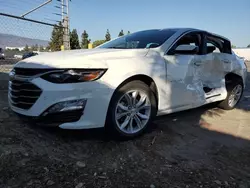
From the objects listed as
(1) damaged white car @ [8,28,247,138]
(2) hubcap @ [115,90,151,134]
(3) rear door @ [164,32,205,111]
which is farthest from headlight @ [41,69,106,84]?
(3) rear door @ [164,32,205,111]

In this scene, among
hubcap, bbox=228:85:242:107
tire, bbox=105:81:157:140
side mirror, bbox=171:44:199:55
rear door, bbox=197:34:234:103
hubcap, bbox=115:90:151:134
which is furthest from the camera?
hubcap, bbox=228:85:242:107

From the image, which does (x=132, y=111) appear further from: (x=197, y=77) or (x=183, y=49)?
(x=197, y=77)

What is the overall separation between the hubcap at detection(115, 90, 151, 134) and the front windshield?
0.88m

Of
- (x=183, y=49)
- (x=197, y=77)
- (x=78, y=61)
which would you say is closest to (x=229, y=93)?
(x=197, y=77)

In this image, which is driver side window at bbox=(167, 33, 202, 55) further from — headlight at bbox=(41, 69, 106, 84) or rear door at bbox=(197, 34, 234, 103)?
headlight at bbox=(41, 69, 106, 84)

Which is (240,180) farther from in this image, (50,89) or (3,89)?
(3,89)

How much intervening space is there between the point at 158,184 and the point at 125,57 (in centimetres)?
153

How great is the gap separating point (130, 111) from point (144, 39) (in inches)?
53.9

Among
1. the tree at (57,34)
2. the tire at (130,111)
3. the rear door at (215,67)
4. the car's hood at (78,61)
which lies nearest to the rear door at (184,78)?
the rear door at (215,67)

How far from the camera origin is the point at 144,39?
394 centimetres

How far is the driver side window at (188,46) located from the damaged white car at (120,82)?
0.01 metres

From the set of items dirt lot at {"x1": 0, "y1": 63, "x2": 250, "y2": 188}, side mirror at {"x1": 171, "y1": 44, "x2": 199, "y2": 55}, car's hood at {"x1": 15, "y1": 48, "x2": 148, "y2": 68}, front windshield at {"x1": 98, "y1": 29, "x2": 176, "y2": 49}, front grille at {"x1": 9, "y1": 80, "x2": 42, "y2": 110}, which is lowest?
dirt lot at {"x1": 0, "y1": 63, "x2": 250, "y2": 188}

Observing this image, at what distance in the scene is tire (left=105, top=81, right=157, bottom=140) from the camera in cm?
290

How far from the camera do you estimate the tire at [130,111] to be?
2.90m
